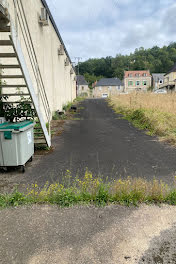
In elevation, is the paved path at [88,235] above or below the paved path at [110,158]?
below

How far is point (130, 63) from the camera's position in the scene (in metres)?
103

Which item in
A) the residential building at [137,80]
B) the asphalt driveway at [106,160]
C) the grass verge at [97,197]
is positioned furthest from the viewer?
the residential building at [137,80]

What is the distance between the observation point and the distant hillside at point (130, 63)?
3612 inches

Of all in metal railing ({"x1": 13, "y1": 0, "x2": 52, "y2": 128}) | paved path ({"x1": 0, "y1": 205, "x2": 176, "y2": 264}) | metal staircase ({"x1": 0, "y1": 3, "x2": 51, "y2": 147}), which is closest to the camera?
paved path ({"x1": 0, "y1": 205, "x2": 176, "y2": 264})

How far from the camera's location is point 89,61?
111m

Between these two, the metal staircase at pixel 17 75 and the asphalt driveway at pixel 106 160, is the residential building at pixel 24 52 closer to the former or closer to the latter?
the metal staircase at pixel 17 75

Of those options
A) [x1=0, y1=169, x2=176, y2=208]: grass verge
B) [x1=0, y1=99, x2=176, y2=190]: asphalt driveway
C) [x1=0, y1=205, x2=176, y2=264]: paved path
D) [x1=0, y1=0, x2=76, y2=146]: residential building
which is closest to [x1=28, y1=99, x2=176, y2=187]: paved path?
[x1=0, y1=99, x2=176, y2=190]: asphalt driveway

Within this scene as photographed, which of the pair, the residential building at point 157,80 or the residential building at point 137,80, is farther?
the residential building at point 137,80

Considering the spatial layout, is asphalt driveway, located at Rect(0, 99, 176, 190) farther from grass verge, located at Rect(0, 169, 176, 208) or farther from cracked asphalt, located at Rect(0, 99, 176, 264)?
grass verge, located at Rect(0, 169, 176, 208)

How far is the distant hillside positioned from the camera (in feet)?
301

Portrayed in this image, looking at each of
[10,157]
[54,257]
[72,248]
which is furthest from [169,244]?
[10,157]

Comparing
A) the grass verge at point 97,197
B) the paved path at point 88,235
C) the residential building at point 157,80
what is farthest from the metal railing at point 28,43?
the residential building at point 157,80

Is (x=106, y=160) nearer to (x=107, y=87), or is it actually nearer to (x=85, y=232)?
(x=85, y=232)

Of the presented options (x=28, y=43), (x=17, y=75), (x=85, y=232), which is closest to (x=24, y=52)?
(x=28, y=43)
